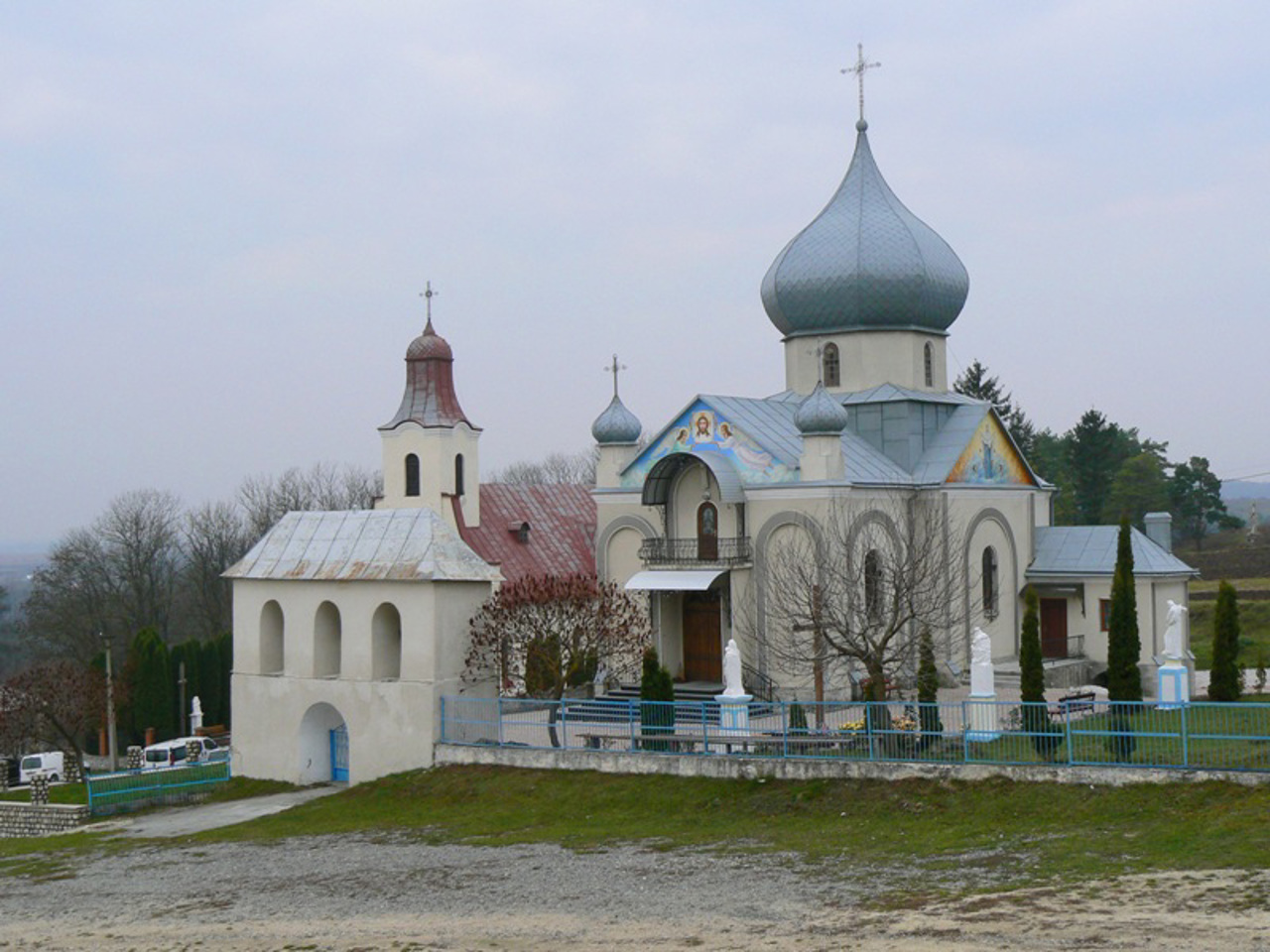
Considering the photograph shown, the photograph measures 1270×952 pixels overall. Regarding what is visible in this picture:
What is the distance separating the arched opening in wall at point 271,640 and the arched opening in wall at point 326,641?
1020 mm

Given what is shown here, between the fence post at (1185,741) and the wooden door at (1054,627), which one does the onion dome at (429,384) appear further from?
the fence post at (1185,741)

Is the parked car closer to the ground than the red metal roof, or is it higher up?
closer to the ground

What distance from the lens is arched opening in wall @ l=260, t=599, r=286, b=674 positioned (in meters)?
29.2

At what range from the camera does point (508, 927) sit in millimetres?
15461

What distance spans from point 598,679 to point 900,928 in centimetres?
1944

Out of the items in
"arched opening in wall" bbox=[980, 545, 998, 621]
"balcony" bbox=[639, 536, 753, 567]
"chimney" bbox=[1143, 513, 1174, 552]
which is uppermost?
"chimney" bbox=[1143, 513, 1174, 552]

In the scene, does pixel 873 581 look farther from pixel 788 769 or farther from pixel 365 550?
pixel 788 769

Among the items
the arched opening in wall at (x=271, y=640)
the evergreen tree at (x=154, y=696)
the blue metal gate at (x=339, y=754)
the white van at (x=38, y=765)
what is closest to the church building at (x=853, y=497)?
the blue metal gate at (x=339, y=754)

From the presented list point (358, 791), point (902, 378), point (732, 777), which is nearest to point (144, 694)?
point (358, 791)

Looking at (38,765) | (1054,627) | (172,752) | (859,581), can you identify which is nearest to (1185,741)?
(859,581)

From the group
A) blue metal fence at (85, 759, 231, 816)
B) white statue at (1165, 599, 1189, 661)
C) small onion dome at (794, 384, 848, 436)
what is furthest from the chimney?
blue metal fence at (85, 759, 231, 816)

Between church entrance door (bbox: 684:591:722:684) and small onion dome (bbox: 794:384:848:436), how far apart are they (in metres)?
4.39

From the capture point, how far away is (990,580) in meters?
36.3

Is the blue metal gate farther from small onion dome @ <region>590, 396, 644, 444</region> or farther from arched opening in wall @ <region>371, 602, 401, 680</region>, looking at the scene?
small onion dome @ <region>590, 396, 644, 444</region>
